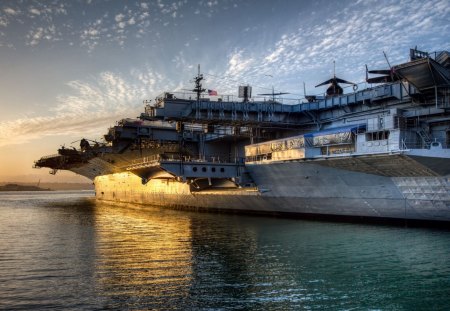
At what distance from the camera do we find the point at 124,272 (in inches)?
433

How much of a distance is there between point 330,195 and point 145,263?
45.4 feet

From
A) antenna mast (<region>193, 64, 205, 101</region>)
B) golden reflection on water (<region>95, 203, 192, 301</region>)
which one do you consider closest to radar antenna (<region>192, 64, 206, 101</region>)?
antenna mast (<region>193, 64, 205, 101</region>)

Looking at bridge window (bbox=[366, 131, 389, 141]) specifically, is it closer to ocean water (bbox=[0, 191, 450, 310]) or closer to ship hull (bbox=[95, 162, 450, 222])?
ship hull (bbox=[95, 162, 450, 222])

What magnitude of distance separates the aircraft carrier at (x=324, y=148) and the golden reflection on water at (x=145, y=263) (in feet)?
28.0

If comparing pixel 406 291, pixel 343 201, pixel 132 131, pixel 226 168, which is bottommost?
pixel 406 291

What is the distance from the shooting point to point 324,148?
22703 mm

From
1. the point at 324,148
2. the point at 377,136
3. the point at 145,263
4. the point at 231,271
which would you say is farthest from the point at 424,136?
the point at 145,263

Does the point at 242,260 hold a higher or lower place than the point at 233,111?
lower

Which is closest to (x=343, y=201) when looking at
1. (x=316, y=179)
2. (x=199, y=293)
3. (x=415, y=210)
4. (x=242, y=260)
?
(x=316, y=179)

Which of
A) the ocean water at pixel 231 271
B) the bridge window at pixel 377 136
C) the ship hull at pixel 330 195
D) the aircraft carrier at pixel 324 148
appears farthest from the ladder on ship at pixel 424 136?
the ocean water at pixel 231 271

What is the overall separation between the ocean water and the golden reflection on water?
32 millimetres

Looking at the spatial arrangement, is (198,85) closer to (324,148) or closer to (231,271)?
(324,148)

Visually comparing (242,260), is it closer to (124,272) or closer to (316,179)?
(124,272)

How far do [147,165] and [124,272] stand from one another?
2052cm
